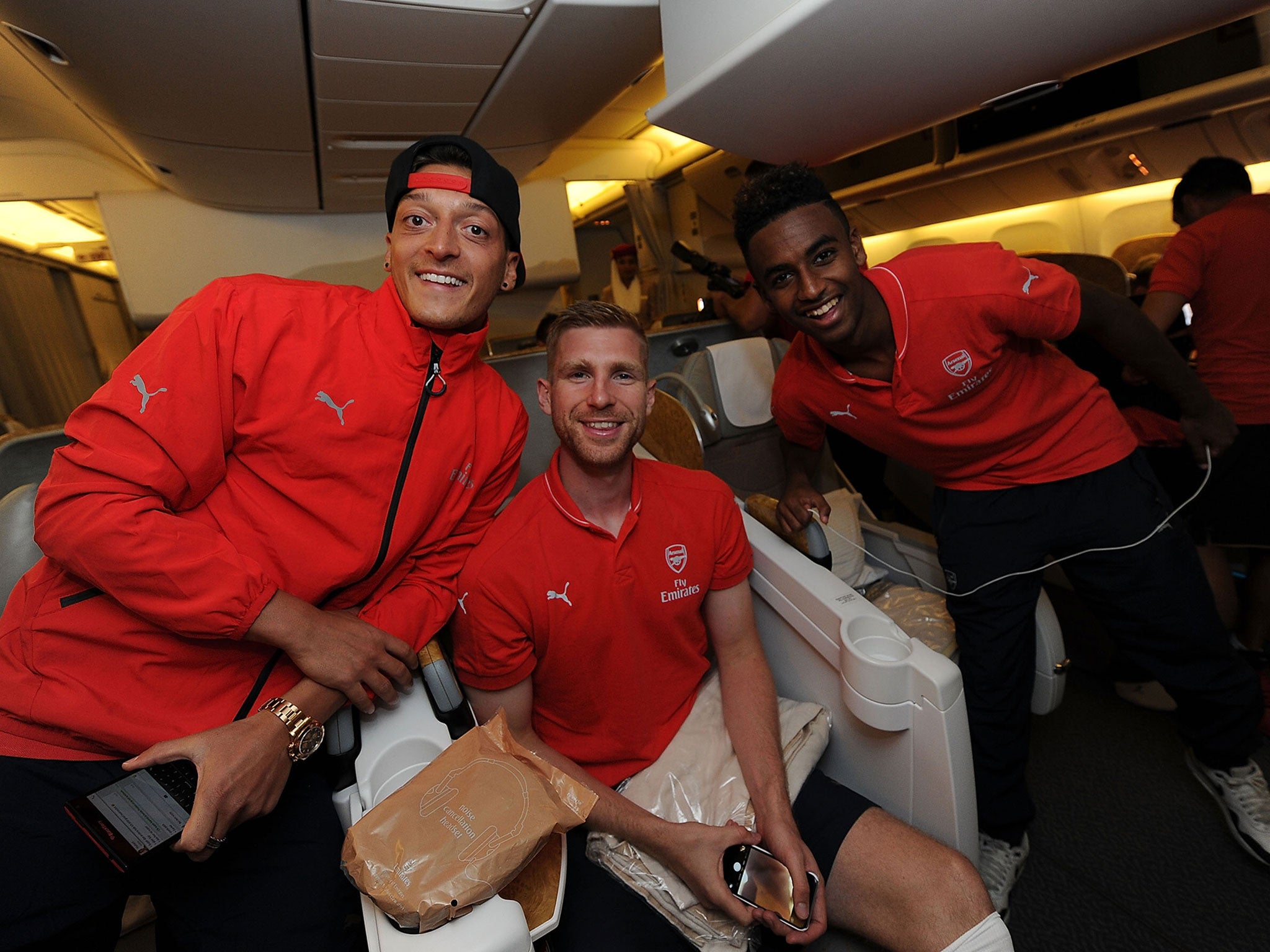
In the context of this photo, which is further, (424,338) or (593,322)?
(593,322)

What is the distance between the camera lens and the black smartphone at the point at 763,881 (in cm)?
115

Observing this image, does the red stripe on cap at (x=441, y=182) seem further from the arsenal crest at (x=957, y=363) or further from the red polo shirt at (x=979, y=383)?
the arsenal crest at (x=957, y=363)

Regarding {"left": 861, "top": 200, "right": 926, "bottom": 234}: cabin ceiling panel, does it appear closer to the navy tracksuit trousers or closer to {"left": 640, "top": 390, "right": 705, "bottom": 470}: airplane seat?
{"left": 640, "top": 390, "right": 705, "bottom": 470}: airplane seat

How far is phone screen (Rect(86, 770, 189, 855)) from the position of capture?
0.89 metres

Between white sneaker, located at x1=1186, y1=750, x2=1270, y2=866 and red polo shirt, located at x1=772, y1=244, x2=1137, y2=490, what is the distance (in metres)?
0.97

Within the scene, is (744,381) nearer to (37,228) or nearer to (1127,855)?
(1127,855)

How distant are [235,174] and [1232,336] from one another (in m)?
4.45

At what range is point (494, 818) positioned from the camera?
0.94 meters

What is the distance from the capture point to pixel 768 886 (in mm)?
1171

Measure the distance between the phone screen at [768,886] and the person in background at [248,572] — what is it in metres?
0.77

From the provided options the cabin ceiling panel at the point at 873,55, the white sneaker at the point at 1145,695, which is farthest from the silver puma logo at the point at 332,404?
the white sneaker at the point at 1145,695

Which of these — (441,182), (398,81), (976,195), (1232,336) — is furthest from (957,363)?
(976,195)

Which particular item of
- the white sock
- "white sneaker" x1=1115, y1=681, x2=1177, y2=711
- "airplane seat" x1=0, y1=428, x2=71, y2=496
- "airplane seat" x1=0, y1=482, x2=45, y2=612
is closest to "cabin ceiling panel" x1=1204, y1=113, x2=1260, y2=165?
"white sneaker" x1=1115, y1=681, x2=1177, y2=711

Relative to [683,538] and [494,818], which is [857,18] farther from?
[494,818]
